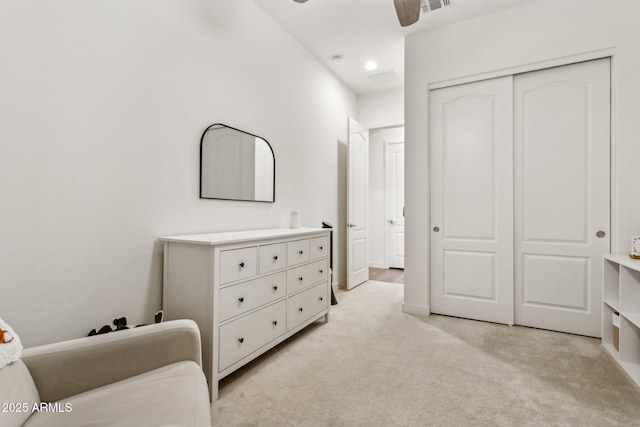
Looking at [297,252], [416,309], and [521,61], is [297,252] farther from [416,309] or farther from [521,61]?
[521,61]

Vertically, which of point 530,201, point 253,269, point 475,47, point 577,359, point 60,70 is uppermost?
point 475,47

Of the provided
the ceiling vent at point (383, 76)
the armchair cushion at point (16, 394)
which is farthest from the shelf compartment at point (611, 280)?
the armchair cushion at point (16, 394)

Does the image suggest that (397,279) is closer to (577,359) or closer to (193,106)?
(577,359)

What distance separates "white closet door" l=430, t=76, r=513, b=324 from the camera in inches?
115

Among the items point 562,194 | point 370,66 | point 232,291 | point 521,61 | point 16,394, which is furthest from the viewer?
point 370,66

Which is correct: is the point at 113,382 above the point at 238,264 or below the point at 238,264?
below

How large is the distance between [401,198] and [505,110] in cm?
293

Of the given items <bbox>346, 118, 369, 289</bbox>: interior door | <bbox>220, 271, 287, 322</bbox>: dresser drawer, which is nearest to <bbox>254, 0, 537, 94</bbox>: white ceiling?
<bbox>346, 118, 369, 289</bbox>: interior door

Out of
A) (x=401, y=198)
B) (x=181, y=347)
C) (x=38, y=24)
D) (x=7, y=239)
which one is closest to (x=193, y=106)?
(x=38, y=24)

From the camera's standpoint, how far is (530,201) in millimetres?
2852

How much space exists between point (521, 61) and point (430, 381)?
9.02ft

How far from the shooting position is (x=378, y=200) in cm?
591

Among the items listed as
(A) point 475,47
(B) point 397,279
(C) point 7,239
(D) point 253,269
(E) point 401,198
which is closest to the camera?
(C) point 7,239

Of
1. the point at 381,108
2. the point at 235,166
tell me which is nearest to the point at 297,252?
the point at 235,166
